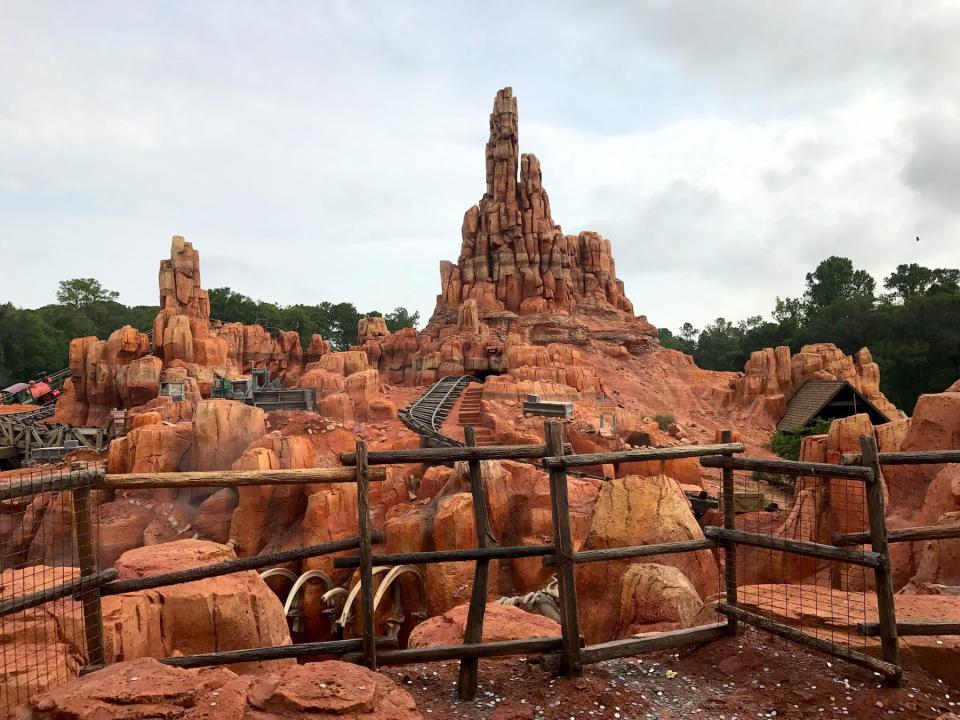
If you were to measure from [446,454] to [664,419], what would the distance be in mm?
27474

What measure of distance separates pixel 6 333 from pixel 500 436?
1620 inches

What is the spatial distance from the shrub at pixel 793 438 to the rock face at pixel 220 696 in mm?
21899

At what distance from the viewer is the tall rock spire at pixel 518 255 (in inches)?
1639

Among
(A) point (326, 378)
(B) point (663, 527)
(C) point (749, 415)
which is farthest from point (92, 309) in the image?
(B) point (663, 527)

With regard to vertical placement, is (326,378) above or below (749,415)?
above

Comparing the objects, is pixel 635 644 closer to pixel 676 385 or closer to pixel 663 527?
pixel 663 527

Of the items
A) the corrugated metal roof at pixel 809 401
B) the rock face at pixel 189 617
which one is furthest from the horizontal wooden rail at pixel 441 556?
the corrugated metal roof at pixel 809 401

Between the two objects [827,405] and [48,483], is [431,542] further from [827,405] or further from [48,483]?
[827,405]

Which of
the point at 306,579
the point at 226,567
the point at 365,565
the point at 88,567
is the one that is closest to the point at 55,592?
the point at 88,567

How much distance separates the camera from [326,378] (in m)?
24.1

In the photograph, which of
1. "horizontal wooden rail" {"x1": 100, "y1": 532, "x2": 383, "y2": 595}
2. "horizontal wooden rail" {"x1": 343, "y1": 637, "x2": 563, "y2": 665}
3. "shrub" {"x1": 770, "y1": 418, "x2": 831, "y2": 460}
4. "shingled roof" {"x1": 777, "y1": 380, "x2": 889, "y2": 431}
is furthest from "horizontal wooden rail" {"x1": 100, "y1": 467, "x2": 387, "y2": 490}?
"shingled roof" {"x1": 777, "y1": 380, "x2": 889, "y2": 431}

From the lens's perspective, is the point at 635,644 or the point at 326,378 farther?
the point at 326,378

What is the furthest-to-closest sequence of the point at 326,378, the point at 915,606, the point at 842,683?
the point at 326,378
the point at 915,606
the point at 842,683

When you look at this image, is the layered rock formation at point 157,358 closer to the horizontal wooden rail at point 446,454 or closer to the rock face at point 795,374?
the horizontal wooden rail at point 446,454
